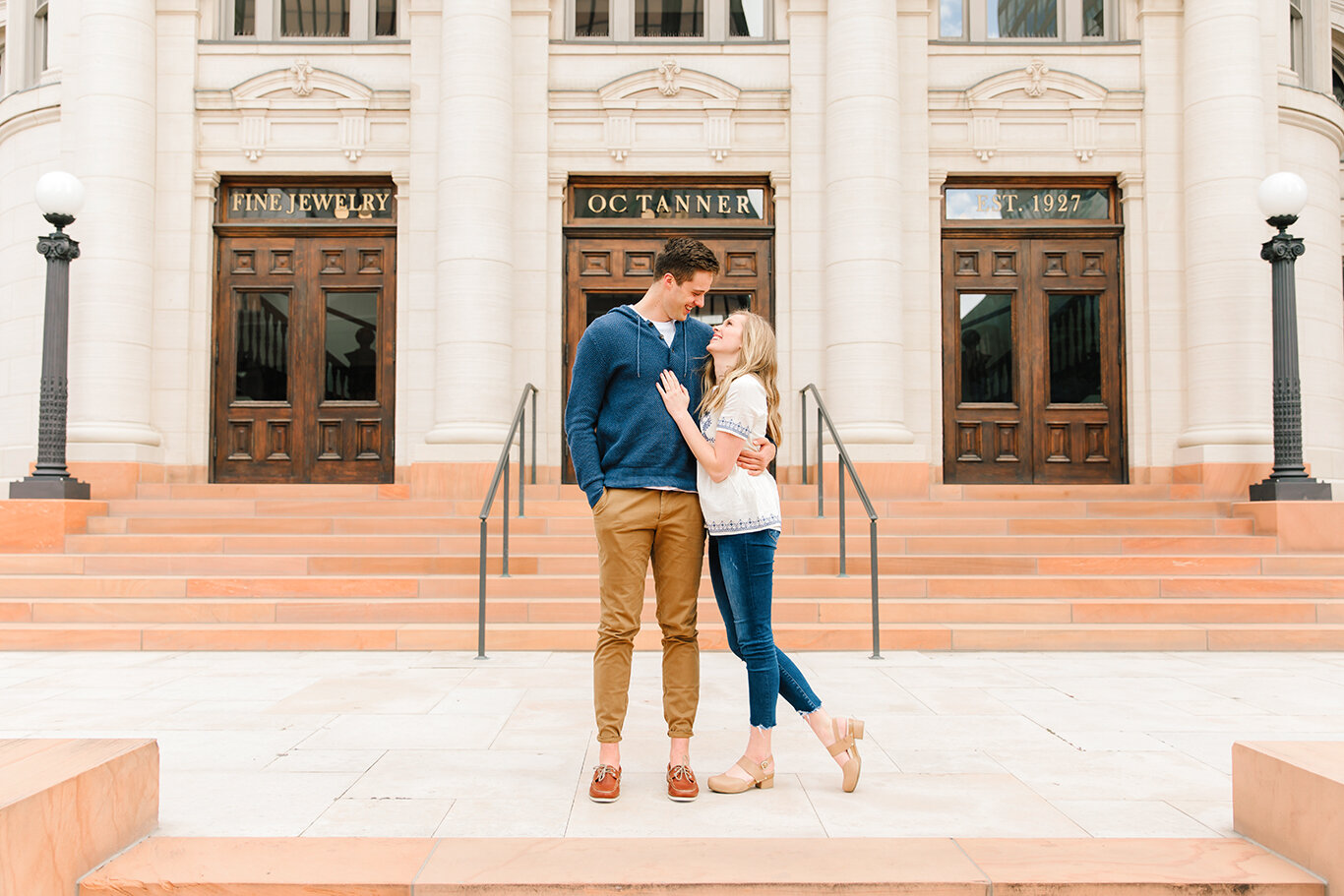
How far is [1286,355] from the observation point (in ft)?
31.9

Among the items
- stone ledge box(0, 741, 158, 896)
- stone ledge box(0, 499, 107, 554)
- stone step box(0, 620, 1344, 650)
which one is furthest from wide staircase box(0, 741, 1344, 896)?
stone ledge box(0, 499, 107, 554)

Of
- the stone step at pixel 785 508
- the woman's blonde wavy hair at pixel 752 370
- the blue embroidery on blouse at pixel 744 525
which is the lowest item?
the stone step at pixel 785 508

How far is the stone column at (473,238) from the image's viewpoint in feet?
37.1

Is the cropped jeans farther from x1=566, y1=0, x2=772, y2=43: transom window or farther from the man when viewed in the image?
x1=566, y1=0, x2=772, y2=43: transom window

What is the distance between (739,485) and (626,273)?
931 cm

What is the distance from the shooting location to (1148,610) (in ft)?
25.9

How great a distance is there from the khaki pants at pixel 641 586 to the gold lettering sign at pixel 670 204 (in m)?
9.46

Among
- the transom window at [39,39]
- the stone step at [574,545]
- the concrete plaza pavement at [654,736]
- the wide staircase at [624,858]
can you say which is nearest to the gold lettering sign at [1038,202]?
the stone step at [574,545]

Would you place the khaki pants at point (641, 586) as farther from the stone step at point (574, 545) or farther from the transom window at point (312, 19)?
the transom window at point (312, 19)

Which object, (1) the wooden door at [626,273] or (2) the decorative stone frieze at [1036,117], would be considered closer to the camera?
(2) the decorative stone frieze at [1036,117]

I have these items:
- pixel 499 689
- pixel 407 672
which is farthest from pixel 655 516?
pixel 407 672

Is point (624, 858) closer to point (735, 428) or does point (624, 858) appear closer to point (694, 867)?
Result: point (694, 867)

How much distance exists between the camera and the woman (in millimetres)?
3633

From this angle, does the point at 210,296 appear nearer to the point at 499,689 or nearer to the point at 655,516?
the point at 499,689
